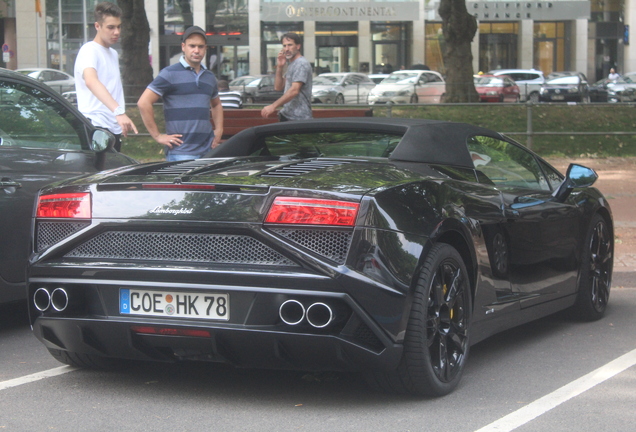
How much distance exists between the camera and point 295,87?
916 cm

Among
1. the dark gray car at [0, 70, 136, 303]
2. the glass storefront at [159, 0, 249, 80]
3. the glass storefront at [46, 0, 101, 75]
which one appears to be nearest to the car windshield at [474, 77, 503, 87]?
the glass storefront at [159, 0, 249, 80]

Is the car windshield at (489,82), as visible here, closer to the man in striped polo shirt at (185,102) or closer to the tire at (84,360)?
the man in striped polo shirt at (185,102)

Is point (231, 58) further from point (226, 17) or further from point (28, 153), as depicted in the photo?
point (28, 153)

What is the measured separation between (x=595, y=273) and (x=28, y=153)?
145 inches

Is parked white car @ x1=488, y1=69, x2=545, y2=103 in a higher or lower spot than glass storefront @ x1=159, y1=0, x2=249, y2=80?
lower

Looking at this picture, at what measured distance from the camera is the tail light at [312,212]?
393 cm

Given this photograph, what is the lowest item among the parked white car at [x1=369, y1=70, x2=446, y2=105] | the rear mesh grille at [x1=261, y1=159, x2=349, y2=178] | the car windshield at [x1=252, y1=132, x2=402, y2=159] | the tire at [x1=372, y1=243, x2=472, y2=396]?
the tire at [x1=372, y1=243, x2=472, y2=396]

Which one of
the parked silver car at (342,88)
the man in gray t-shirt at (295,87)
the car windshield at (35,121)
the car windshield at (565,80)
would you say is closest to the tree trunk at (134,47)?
the parked silver car at (342,88)

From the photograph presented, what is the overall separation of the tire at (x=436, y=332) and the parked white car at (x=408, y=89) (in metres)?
29.6

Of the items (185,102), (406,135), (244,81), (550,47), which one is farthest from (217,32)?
(406,135)

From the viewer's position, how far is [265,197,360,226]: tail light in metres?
3.93

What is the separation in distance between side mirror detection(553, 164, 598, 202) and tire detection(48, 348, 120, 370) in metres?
2.76

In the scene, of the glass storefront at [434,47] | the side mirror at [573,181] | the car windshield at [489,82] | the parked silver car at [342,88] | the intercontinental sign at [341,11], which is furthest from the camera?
the glass storefront at [434,47]

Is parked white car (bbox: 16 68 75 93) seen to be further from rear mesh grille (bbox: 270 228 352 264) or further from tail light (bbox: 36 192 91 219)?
rear mesh grille (bbox: 270 228 352 264)
